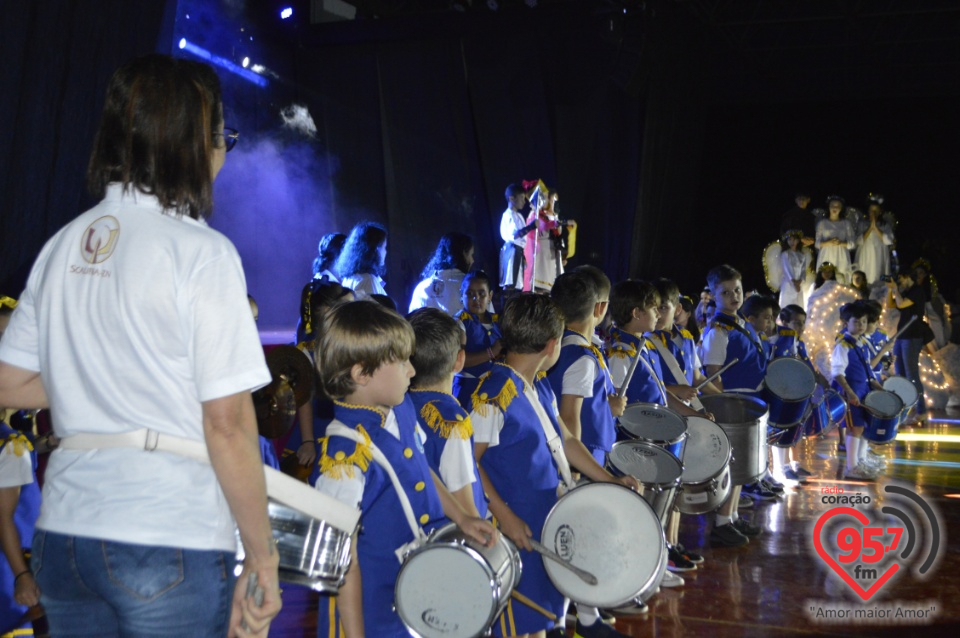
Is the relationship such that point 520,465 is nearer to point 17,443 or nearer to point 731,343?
point 17,443

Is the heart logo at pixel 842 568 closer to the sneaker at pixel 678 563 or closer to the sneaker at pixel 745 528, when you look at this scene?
the sneaker at pixel 745 528

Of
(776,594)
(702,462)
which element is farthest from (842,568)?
(702,462)

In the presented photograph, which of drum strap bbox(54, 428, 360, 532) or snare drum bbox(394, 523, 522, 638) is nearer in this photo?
drum strap bbox(54, 428, 360, 532)

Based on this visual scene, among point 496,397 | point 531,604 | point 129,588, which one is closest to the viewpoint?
point 129,588

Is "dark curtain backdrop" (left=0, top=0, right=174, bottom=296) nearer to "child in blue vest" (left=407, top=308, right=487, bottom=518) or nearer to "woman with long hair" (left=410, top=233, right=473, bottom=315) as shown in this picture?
"woman with long hair" (left=410, top=233, right=473, bottom=315)

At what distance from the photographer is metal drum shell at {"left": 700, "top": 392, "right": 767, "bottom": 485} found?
4.81 meters

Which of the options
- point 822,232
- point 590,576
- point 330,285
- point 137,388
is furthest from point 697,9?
point 137,388

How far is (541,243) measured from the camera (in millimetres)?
8953

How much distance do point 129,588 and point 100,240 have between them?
55 centimetres

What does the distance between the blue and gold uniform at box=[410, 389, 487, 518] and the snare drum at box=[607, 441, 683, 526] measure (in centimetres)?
107

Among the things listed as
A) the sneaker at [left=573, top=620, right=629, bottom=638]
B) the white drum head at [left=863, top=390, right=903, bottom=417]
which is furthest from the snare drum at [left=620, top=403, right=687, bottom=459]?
the white drum head at [left=863, top=390, right=903, bottom=417]

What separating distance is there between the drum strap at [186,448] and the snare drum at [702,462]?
2.93 meters

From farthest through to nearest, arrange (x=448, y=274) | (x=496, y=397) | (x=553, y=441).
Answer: (x=448, y=274)
(x=553, y=441)
(x=496, y=397)

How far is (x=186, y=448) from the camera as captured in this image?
4.80ft
